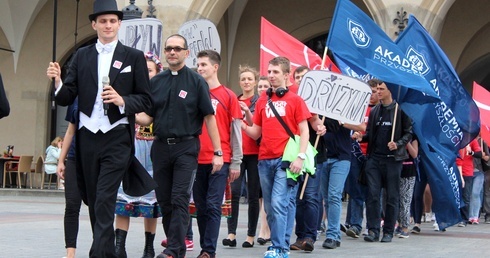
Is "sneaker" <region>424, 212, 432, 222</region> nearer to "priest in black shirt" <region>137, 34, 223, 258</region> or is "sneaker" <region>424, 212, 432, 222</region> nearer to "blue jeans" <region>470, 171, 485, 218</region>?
"blue jeans" <region>470, 171, 485, 218</region>

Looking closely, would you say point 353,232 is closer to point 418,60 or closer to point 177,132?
point 418,60

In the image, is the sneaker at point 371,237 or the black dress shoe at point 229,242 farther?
the sneaker at point 371,237

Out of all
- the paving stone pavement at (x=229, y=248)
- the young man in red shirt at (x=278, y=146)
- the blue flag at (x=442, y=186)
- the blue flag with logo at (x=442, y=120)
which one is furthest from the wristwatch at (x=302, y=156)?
the blue flag at (x=442, y=186)

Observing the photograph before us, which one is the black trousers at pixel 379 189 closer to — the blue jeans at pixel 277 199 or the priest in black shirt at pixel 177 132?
the blue jeans at pixel 277 199

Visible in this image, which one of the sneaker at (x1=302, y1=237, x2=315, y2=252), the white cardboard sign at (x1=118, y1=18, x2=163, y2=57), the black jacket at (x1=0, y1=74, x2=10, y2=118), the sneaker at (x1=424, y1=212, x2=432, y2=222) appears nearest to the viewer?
the black jacket at (x1=0, y1=74, x2=10, y2=118)

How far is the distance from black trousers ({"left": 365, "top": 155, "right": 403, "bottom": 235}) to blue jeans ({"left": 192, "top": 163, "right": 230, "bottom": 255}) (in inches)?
115

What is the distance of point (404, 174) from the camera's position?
459 inches

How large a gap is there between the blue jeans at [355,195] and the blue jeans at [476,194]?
4.59 metres

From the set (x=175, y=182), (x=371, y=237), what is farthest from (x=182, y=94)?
(x=371, y=237)

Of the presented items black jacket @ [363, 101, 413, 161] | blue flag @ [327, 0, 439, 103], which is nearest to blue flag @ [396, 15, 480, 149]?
black jacket @ [363, 101, 413, 161]

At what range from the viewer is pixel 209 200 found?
821 cm

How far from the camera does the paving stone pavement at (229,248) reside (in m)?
9.11

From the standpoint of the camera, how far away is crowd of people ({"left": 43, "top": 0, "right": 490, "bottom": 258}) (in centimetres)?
638

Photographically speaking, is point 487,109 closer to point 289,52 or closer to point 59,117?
point 289,52
